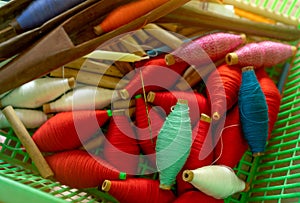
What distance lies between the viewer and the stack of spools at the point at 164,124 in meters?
0.82

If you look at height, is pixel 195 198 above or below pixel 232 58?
below

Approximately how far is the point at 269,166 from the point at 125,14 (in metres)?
0.54

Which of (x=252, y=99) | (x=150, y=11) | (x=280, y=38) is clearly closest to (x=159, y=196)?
(x=252, y=99)

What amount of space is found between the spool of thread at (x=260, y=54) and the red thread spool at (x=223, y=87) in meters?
0.03

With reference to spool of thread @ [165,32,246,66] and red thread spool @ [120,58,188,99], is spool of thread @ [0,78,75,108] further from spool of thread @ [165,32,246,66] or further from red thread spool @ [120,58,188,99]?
spool of thread @ [165,32,246,66]

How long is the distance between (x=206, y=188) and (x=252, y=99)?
9.1 inches

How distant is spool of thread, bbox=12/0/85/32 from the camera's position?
2.57ft

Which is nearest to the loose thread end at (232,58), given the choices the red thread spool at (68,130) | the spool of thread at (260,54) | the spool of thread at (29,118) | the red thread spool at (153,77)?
the spool of thread at (260,54)

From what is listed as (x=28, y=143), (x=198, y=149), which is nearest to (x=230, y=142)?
(x=198, y=149)

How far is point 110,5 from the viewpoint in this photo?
2.67ft

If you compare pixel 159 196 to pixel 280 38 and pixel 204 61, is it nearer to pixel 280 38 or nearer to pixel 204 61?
pixel 204 61

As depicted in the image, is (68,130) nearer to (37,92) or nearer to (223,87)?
(37,92)

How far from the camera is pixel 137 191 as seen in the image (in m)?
0.81

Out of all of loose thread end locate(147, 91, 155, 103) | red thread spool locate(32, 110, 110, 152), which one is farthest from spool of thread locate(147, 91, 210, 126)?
red thread spool locate(32, 110, 110, 152)
